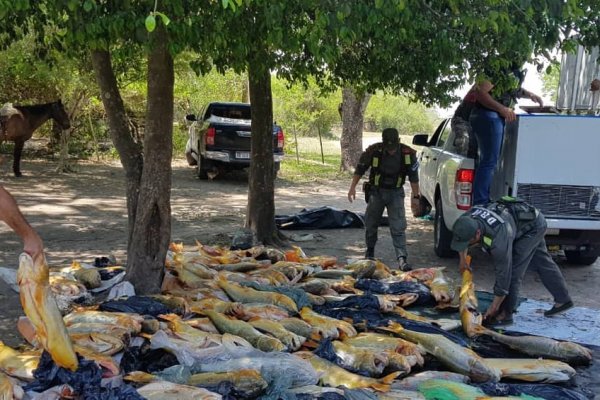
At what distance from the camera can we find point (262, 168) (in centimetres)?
917

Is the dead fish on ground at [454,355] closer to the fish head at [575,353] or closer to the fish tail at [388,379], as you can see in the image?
the fish tail at [388,379]

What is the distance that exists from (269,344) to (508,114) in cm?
429

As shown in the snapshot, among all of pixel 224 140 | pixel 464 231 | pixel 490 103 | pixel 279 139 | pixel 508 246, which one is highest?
pixel 490 103

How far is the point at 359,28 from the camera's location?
4.51 metres

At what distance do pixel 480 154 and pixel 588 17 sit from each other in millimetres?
2398

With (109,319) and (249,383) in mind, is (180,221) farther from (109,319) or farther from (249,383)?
(249,383)

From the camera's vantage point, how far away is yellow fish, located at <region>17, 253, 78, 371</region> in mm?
3930

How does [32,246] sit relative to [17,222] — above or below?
below

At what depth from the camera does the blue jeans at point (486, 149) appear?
7676 millimetres

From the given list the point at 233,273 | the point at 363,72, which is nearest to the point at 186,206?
the point at 363,72

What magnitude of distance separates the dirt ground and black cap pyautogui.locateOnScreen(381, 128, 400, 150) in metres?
1.67

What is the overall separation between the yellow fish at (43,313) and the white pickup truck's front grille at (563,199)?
5212mm

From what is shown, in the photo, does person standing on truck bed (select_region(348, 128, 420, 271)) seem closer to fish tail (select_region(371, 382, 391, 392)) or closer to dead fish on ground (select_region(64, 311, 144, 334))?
fish tail (select_region(371, 382, 391, 392))

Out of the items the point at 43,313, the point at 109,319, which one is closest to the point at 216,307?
the point at 109,319
